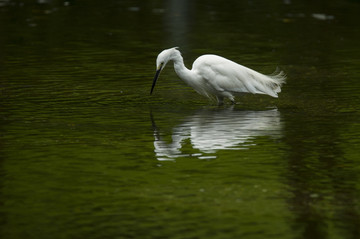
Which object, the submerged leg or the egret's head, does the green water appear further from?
the egret's head

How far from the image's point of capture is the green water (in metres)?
6.88

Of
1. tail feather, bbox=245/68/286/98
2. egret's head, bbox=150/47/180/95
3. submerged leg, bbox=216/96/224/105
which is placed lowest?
submerged leg, bbox=216/96/224/105

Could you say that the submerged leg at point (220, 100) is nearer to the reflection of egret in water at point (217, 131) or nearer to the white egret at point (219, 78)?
the white egret at point (219, 78)

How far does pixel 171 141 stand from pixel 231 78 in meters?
2.66

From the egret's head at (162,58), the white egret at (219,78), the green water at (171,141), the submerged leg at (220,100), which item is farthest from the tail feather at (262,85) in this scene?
the egret's head at (162,58)

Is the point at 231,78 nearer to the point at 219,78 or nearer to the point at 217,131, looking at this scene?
the point at 219,78

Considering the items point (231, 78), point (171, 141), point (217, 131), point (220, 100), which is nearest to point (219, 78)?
point (231, 78)

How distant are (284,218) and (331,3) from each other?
793 inches

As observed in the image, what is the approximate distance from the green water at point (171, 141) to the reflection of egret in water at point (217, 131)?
0.02m

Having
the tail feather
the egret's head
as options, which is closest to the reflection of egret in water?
the tail feather

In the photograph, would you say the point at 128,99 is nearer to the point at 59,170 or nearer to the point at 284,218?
the point at 59,170

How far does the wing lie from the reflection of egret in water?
1.60 feet

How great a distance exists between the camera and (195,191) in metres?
7.64

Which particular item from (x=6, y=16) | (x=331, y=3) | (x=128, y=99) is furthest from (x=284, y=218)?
(x=331, y=3)
